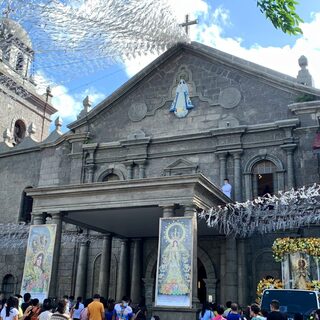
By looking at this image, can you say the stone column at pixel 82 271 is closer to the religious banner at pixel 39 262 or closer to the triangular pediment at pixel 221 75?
the religious banner at pixel 39 262

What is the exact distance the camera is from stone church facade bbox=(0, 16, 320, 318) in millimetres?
16094

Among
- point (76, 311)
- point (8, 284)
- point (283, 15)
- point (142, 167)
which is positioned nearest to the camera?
point (283, 15)

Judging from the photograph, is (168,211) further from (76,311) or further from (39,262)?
(39,262)

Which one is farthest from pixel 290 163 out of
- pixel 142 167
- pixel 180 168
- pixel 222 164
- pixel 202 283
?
pixel 142 167

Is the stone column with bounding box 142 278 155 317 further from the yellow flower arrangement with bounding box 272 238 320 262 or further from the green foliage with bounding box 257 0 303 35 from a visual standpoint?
the green foliage with bounding box 257 0 303 35

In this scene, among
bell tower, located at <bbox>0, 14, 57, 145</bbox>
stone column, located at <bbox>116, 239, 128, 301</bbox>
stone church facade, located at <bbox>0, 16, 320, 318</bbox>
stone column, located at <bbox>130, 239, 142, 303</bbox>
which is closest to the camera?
stone church facade, located at <bbox>0, 16, 320, 318</bbox>

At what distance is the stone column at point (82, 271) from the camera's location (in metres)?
19.3

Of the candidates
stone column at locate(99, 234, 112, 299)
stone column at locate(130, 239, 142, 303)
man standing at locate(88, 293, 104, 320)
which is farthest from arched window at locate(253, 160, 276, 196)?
man standing at locate(88, 293, 104, 320)

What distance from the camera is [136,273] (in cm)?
1880

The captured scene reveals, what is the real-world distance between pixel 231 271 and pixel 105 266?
5.19 metres

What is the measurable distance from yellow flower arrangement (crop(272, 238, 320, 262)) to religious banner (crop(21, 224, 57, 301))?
7419 millimetres

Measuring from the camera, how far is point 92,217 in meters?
17.1

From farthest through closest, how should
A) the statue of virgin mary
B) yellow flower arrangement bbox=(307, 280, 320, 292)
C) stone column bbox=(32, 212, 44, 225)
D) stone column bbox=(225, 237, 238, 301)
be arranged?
the statue of virgin mary
stone column bbox=(225, 237, 238, 301)
stone column bbox=(32, 212, 44, 225)
yellow flower arrangement bbox=(307, 280, 320, 292)

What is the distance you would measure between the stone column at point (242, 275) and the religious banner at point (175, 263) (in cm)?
390
